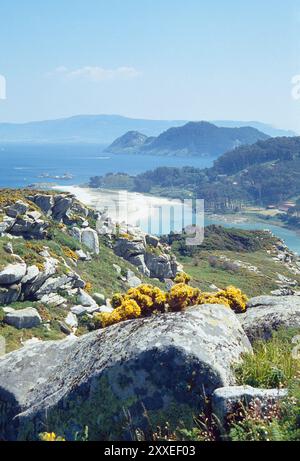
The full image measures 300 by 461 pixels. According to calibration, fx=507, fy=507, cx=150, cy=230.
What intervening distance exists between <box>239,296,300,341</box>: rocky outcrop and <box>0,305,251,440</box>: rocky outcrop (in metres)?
1.73

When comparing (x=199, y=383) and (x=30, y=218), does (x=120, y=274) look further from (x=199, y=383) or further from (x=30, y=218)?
(x=199, y=383)

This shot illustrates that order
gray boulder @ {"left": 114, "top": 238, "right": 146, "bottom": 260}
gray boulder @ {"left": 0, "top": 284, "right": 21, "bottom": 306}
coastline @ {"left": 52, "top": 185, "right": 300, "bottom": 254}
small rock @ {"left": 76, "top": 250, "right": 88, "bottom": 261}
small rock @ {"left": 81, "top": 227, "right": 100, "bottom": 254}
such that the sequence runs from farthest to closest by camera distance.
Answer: coastline @ {"left": 52, "top": 185, "right": 300, "bottom": 254} < gray boulder @ {"left": 114, "top": 238, "right": 146, "bottom": 260} < small rock @ {"left": 81, "top": 227, "right": 100, "bottom": 254} < small rock @ {"left": 76, "top": 250, "right": 88, "bottom": 261} < gray boulder @ {"left": 0, "top": 284, "right": 21, "bottom": 306}

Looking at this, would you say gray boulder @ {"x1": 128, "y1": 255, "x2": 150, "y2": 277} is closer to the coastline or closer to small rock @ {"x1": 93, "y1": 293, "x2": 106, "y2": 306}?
small rock @ {"x1": 93, "y1": 293, "x2": 106, "y2": 306}

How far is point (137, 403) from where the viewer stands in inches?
213

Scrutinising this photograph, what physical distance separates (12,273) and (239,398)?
16.1 m

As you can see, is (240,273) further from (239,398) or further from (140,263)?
(239,398)

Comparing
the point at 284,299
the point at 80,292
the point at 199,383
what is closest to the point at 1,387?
the point at 199,383

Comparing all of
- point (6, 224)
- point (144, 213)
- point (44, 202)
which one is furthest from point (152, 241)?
point (144, 213)

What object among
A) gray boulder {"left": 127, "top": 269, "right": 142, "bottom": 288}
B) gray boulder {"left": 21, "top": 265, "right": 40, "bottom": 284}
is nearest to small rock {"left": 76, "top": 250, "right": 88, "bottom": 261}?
gray boulder {"left": 127, "top": 269, "right": 142, "bottom": 288}

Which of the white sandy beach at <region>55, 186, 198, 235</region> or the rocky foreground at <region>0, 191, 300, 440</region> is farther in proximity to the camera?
the white sandy beach at <region>55, 186, 198, 235</region>

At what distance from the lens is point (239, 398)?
4.98 meters

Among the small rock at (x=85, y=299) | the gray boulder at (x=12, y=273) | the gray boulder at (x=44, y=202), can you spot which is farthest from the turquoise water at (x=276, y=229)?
the gray boulder at (x=12, y=273)

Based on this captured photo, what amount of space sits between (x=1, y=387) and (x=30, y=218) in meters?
23.7

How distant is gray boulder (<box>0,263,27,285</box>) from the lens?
64.1 ft
